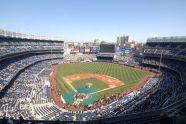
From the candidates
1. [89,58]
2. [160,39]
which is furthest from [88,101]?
[89,58]

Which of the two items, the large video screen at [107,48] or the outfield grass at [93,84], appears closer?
the outfield grass at [93,84]

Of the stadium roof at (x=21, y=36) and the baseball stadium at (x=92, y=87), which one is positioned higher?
the stadium roof at (x=21, y=36)

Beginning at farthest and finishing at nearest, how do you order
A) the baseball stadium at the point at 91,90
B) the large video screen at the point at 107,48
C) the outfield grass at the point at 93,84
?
the large video screen at the point at 107,48 → the outfield grass at the point at 93,84 → the baseball stadium at the point at 91,90

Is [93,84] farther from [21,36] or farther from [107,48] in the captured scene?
[107,48]

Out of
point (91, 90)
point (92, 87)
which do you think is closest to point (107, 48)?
point (92, 87)

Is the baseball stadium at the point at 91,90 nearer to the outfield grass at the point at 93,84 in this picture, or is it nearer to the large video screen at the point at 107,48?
the outfield grass at the point at 93,84

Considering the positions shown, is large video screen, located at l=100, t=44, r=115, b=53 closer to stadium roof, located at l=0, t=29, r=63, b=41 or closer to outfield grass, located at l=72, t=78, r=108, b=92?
stadium roof, located at l=0, t=29, r=63, b=41

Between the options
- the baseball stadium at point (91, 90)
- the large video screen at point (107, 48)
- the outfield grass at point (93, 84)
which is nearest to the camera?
the baseball stadium at point (91, 90)

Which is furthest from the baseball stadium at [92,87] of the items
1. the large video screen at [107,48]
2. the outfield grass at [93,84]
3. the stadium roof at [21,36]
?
the large video screen at [107,48]

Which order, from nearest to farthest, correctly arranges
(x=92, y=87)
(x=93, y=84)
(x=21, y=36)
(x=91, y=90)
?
1. (x=91, y=90)
2. (x=92, y=87)
3. (x=93, y=84)
4. (x=21, y=36)

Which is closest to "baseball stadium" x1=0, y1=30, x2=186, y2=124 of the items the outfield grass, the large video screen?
the outfield grass

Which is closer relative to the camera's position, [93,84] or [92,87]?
[92,87]

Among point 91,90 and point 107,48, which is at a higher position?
point 107,48
